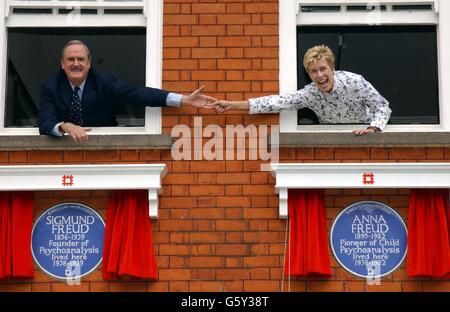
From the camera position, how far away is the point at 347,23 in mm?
8555

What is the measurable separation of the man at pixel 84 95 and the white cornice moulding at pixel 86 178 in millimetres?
442

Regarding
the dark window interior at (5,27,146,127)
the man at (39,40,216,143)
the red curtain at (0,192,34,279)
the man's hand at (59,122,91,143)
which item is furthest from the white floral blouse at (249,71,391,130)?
the red curtain at (0,192,34,279)

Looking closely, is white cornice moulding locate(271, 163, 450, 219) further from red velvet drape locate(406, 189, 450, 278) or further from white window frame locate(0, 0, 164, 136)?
white window frame locate(0, 0, 164, 136)

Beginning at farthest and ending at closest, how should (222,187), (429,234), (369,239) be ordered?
(222,187)
(369,239)
(429,234)

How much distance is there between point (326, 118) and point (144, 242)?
1.84m

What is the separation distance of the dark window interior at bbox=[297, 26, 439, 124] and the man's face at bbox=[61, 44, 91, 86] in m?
1.82

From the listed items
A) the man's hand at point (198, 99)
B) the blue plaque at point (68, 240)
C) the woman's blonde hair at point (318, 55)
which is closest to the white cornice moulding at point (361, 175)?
the man's hand at point (198, 99)

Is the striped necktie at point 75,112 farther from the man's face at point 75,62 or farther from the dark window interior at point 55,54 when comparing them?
the dark window interior at point 55,54

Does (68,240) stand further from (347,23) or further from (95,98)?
(347,23)

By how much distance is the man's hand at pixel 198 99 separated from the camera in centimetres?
823

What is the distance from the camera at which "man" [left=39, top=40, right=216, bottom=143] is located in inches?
326

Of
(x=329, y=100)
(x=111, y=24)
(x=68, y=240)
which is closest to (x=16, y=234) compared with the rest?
(x=68, y=240)

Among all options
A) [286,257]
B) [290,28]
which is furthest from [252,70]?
[286,257]

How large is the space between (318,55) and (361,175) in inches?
42.3
